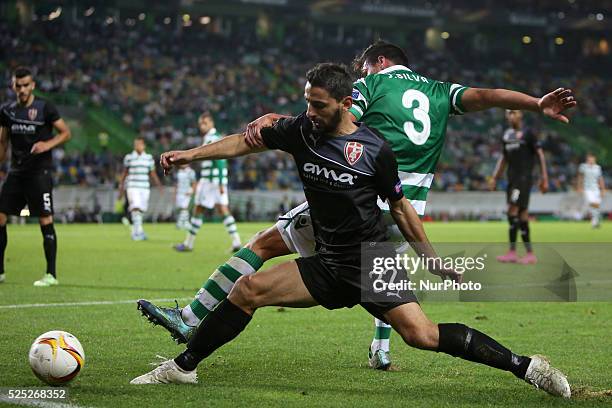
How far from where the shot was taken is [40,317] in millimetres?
8219

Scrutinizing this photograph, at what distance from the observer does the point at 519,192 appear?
15.6 metres

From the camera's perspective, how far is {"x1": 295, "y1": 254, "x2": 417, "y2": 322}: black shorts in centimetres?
519

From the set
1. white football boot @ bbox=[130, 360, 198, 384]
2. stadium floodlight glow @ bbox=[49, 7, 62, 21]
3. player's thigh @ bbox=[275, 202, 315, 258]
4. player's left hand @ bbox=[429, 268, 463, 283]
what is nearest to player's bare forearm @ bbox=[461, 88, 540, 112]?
player's left hand @ bbox=[429, 268, 463, 283]

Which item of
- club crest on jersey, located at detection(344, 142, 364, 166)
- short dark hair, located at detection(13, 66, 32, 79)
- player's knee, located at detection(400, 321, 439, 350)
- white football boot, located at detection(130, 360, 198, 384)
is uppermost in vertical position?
short dark hair, located at detection(13, 66, 32, 79)

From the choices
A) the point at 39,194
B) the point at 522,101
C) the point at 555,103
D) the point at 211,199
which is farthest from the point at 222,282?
the point at 211,199

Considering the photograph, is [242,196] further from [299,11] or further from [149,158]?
[299,11]

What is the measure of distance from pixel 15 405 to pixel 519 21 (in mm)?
60441

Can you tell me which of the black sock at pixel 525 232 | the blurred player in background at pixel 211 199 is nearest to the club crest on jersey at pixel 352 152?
the black sock at pixel 525 232

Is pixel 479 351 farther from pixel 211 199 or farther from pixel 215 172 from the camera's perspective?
pixel 215 172

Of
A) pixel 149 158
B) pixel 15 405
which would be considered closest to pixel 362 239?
pixel 15 405

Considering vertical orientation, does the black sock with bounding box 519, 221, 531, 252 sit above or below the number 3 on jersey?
below

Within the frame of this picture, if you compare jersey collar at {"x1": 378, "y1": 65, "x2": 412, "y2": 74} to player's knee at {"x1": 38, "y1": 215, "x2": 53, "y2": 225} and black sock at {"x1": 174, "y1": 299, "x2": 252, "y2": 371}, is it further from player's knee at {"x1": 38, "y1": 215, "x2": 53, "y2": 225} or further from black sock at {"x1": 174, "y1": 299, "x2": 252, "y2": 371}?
player's knee at {"x1": 38, "y1": 215, "x2": 53, "y2": 225}

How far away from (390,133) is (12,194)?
627 centimetres

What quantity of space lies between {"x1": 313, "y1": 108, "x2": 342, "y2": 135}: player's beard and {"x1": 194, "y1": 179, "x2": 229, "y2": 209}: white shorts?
12.8m
